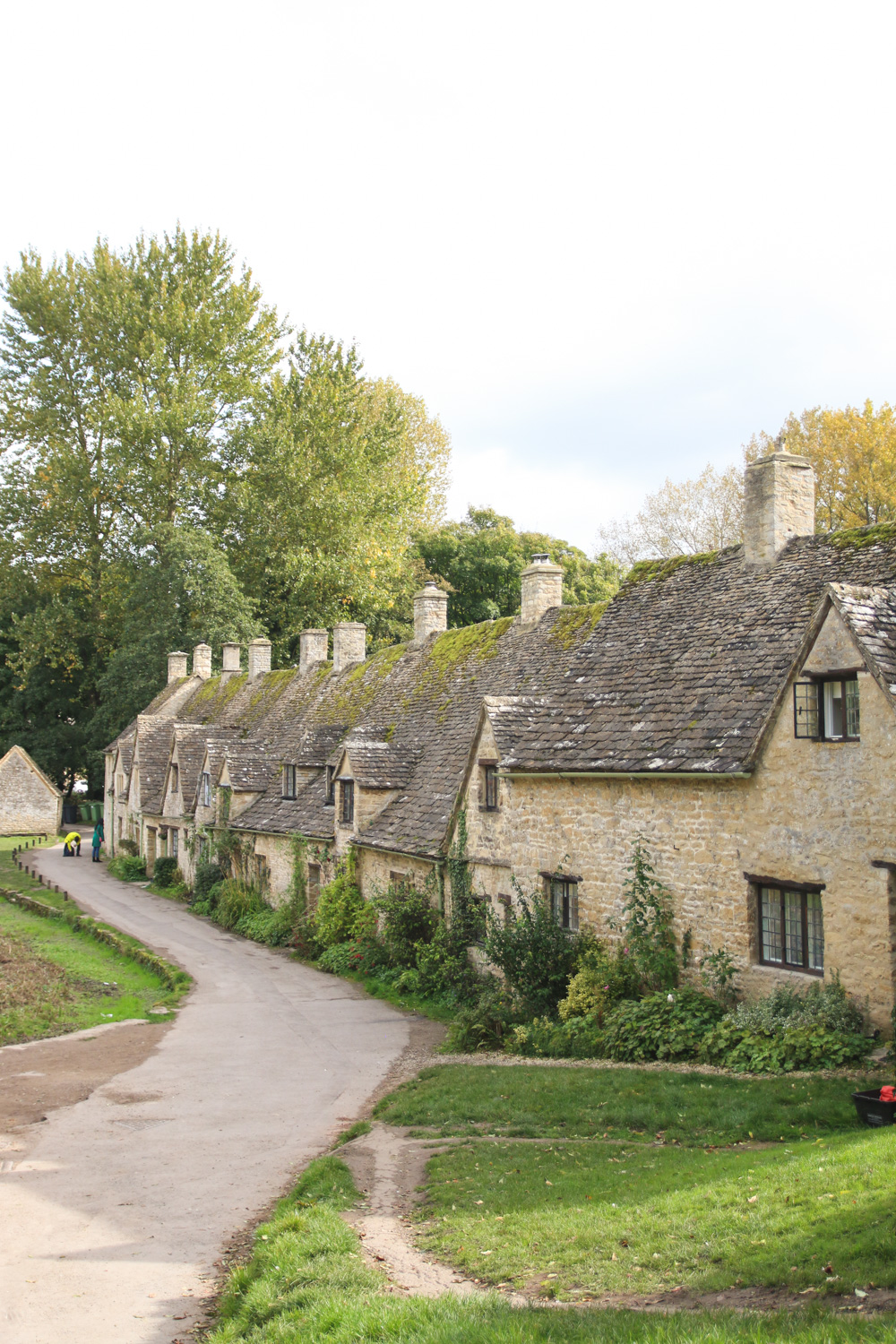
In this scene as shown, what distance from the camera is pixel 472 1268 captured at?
8438mm

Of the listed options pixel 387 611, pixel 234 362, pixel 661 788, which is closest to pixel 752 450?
pixel 387 611

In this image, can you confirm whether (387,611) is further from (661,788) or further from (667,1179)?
(667,1179)

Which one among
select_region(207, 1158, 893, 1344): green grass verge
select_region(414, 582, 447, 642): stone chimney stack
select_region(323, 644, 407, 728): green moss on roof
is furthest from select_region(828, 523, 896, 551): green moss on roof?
select_region(323, 644, 407, 728): green moss on roof

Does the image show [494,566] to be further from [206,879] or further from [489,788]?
[489,788]

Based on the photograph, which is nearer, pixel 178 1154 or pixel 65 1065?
pixel 178 1154

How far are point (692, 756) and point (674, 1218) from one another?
7515mm

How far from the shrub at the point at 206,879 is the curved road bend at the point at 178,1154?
11.5m

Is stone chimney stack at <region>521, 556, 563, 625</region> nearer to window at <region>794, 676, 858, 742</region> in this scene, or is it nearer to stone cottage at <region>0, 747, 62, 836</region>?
window at <region>794, 676, 858, 742</region>

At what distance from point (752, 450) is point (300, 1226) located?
4137 cm

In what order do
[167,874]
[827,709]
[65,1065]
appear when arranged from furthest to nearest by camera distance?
[167,874], [65,1065], [827,709]

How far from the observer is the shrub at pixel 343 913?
24.9 m

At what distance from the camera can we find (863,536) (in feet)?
53.9

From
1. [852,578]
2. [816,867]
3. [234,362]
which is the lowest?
[816,867]

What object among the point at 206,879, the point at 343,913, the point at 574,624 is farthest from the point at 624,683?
the point at 206,879
